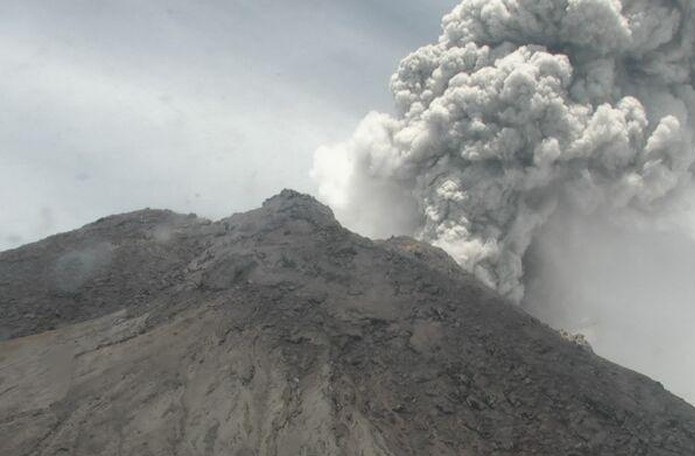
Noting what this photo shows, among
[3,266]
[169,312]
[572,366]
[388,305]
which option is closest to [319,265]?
[388,305]

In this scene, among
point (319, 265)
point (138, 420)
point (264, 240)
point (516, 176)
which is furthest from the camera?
point (516, 176)

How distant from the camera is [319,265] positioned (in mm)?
20375

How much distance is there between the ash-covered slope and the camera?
14219mm

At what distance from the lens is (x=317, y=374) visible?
609 inches

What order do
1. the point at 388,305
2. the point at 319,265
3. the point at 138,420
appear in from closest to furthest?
the point at 138,420 → the point at 388,305 → the point at 319,265

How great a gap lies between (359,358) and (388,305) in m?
2.57

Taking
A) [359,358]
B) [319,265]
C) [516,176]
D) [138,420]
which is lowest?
[138,420]

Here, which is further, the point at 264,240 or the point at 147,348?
the point at 264,240

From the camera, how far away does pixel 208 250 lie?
2434 cm

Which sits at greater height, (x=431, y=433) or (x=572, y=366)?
(x=572, y=366)

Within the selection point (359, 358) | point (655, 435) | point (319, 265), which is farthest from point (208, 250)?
point (655, 435)

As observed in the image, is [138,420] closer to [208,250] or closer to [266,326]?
[266,326]

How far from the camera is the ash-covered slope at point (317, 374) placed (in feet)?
46.6

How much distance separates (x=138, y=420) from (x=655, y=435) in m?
10.9
